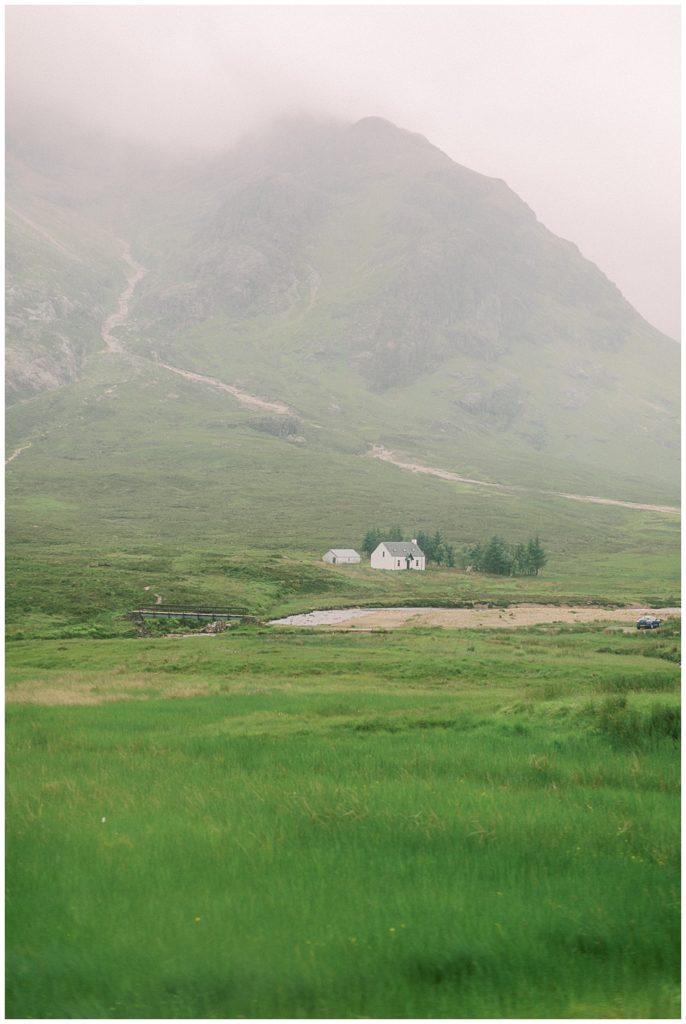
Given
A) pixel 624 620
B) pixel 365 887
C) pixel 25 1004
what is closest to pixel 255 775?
pixel 365 887

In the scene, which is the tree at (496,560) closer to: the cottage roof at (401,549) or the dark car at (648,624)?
the cottage roof at (401,549)

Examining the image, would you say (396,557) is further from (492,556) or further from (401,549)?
(492,556)

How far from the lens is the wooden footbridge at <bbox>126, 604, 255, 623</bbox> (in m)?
83.2

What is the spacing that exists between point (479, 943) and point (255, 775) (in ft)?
25.3

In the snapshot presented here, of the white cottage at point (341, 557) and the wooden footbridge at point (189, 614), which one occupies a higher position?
the white cottage at point (341, 557)

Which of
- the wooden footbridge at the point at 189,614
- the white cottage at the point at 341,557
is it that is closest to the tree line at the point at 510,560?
the white cottage at the point at 341,557

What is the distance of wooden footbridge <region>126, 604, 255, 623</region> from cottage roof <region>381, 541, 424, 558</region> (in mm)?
70955

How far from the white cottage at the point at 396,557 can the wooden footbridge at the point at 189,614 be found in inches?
2735

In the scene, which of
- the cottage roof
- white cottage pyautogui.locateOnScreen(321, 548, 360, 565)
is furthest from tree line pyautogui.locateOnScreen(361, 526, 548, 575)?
white cottage pyautogui.locateOnScreen(321, 548, 360, 565)

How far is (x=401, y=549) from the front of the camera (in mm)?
159750

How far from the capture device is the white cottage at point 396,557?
516 ft

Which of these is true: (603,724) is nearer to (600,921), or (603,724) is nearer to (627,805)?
(627,805)

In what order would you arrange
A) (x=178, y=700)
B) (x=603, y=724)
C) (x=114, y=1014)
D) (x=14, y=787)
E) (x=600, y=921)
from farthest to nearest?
(x=178, y=700) < (x=603, y=724) < (x=14, y=787) < (x=600, y=921) < (x=114, y=1014)

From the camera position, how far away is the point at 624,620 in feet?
293
